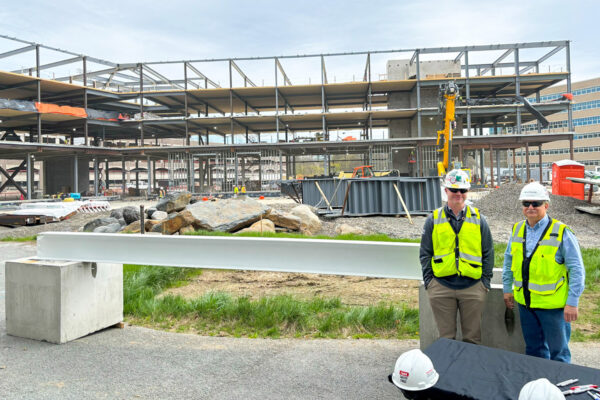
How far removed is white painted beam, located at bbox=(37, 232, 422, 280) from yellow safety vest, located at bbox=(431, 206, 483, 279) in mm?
424

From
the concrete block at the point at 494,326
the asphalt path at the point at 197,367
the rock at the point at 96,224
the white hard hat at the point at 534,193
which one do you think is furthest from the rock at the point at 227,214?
the white hard hat at the point at 534,193

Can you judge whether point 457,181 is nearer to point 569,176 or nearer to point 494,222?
point 494,222

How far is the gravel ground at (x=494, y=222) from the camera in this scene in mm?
12188

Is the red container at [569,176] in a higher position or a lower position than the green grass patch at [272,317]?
higher

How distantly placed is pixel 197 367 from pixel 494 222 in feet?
43.9

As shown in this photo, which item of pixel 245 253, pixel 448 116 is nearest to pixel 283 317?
pixel 245 253

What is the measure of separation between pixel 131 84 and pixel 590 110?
86.1 metres

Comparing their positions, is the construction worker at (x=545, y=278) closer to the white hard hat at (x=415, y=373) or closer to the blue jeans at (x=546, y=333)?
the blue jeans at (x=546, y=333)

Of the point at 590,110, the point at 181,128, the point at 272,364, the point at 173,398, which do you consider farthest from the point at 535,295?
the point at 590,110

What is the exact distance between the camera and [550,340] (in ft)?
9.58

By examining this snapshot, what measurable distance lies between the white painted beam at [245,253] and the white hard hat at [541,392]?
1.63m

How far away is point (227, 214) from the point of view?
12.1 metres

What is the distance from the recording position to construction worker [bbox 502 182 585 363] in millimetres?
2854

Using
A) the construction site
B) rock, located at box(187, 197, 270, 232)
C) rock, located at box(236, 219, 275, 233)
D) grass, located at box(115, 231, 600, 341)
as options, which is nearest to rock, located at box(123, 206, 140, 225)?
the construction site
